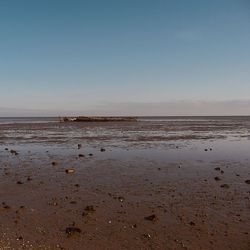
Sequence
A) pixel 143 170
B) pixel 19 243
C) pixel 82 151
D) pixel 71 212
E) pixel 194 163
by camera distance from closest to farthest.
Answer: pixel 19 243, pixel 71 212, pixel 143 170, pixel 194 163, pixel 82 151

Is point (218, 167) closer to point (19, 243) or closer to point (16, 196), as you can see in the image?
point (16, 196)

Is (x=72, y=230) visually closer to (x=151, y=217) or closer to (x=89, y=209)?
(x=89, y=209)

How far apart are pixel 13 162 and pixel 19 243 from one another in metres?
12.7

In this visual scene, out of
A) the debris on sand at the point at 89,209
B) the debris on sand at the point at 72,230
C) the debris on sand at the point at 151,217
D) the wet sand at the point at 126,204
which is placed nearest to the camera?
the wet sand at the point at 126,204

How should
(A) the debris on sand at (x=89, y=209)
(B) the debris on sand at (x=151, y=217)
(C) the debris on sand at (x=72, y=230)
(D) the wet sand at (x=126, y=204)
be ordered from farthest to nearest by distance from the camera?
(A) the debris on sand at (x=89, y=209), (B) the debris on sand at (x=151, y=217), (C) the debris on sand at (x=72, y=230), (D) the wet sand at (x=126, y=204)

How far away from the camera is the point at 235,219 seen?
993 cm

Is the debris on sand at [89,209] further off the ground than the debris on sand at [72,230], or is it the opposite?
the debris on sand at [89,209]

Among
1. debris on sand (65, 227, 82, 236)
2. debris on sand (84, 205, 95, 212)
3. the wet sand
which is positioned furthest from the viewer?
debris on sand (84, 205, 95, 212)

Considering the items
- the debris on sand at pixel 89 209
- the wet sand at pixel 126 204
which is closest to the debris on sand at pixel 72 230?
the wet sand at pixel 126 204

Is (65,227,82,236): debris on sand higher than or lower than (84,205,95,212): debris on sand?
lower

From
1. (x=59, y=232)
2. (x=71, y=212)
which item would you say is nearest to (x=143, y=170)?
(x=71, y=212)

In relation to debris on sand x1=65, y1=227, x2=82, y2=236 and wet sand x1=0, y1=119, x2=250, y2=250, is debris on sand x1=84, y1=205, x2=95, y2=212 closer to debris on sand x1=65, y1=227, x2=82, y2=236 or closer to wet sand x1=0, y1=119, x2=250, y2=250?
wet sand x1=0, y1=119, x2=250, y2=250

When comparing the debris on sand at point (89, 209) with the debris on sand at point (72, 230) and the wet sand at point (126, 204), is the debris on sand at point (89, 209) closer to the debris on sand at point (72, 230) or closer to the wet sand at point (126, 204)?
the wet sand at point (126, 204)

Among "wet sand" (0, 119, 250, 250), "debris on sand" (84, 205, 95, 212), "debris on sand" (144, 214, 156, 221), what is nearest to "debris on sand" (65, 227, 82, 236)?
"wet sand" (0, 119, 250, 250)
